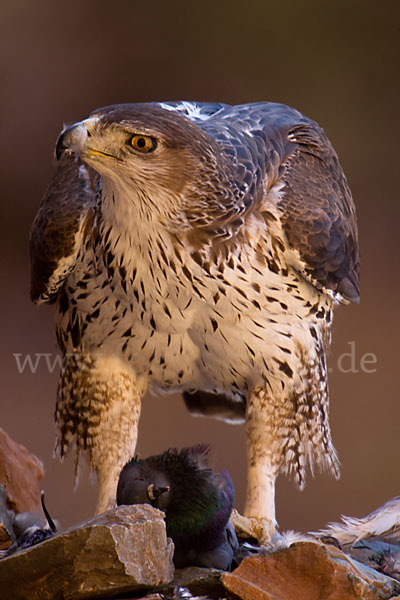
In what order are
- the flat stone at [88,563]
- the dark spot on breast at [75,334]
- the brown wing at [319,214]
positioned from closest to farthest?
the flat stone at [88,563], the brown wing at [319,214], the dark spot on breast at [75,334]

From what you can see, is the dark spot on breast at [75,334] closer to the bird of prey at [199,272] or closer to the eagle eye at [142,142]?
the bird of prey at [199,272]

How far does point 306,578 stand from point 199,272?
37.1 inches

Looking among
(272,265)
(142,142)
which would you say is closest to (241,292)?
Answer: (272,265)

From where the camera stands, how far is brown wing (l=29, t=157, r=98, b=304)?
3.13 meters

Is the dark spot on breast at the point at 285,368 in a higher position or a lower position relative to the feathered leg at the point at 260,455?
higher

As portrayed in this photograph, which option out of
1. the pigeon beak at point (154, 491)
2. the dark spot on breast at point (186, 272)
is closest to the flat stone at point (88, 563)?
the pigeon beak at point (154, 491)

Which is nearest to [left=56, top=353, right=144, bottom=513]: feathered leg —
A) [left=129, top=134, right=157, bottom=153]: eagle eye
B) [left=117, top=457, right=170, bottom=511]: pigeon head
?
[left=129, top=134, right=157, bottom=153]: eagle eye

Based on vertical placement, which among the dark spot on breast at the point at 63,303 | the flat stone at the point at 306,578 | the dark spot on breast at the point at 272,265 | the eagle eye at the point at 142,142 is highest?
the eagle eye at the point at 142,142

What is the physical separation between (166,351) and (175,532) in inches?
35.2

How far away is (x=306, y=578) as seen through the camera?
2.17 meters

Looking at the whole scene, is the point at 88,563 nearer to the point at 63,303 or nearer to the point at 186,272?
the point at 186,272

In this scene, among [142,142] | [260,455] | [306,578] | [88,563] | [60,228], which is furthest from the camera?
[260,455]

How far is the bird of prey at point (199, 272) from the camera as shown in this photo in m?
2.79

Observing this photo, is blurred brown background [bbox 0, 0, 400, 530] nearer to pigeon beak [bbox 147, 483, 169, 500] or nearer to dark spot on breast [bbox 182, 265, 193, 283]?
dark spot on breast [bbox 182, 265, 193, 283]
